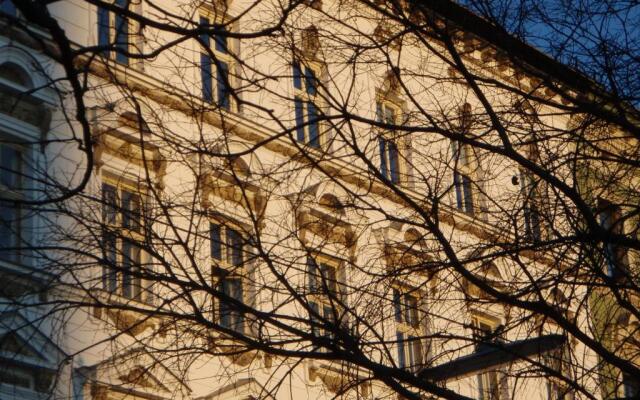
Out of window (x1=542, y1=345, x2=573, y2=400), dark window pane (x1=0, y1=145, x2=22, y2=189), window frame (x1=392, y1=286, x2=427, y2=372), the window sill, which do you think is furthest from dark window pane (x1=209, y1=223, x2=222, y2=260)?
dark window pane (x1=0, y1=145, x2=22, y2=189)

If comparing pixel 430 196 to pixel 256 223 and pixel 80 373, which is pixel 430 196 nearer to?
pixel 256 223

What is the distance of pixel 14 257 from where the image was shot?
52.2 feet

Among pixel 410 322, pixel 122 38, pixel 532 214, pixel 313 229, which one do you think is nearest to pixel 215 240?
pixel 410 322

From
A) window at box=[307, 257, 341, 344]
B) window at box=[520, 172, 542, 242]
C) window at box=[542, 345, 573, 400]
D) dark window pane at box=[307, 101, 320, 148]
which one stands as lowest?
window at box=[542, 345, 573, 400]

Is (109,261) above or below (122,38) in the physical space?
below

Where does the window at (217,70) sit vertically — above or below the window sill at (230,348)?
above

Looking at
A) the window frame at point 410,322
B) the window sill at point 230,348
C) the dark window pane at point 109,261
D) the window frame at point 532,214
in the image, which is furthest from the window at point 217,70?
the window frame at point 532,214

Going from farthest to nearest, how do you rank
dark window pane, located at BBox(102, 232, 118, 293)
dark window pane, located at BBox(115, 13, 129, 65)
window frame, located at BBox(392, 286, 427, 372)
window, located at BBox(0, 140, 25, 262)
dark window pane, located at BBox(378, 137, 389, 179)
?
window, located at BBox(0, 140, 25, 262), dark window pane, located at BBox(378, 137, 389, 179), window frame, located at BBox(392, 286, 427, 372), dark window pane, located at BBox(102, 232, 118, 293), dark window pane, located at BBox(115, 13, 129, 65)

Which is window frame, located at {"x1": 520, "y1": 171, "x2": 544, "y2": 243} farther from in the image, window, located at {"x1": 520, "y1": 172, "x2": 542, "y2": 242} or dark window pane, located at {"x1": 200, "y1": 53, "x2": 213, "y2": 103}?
dark window pane, located at {"x1": 200, "y1": 53, "x2": 213, "y2": 103}

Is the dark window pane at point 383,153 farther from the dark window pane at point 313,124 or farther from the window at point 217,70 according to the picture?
the window at point 217,70

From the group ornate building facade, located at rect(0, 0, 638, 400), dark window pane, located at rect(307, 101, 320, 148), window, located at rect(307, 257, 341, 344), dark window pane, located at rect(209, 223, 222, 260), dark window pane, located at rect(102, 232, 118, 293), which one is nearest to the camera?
ornate building facade, located at rect(0, 0, 638, 400)

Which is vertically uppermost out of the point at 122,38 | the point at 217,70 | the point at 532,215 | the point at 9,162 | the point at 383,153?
the point at 122,38

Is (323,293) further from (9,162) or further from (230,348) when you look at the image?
(9,162)

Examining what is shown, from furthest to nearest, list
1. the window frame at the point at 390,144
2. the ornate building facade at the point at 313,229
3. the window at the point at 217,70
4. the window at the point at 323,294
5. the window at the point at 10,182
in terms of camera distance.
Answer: the window at the point at 10,182 → the window frame at the point at 390,144 → the window at the point at 323,294 → the ornate building facade at the point at 313,229 → the window at the point at 217,70
